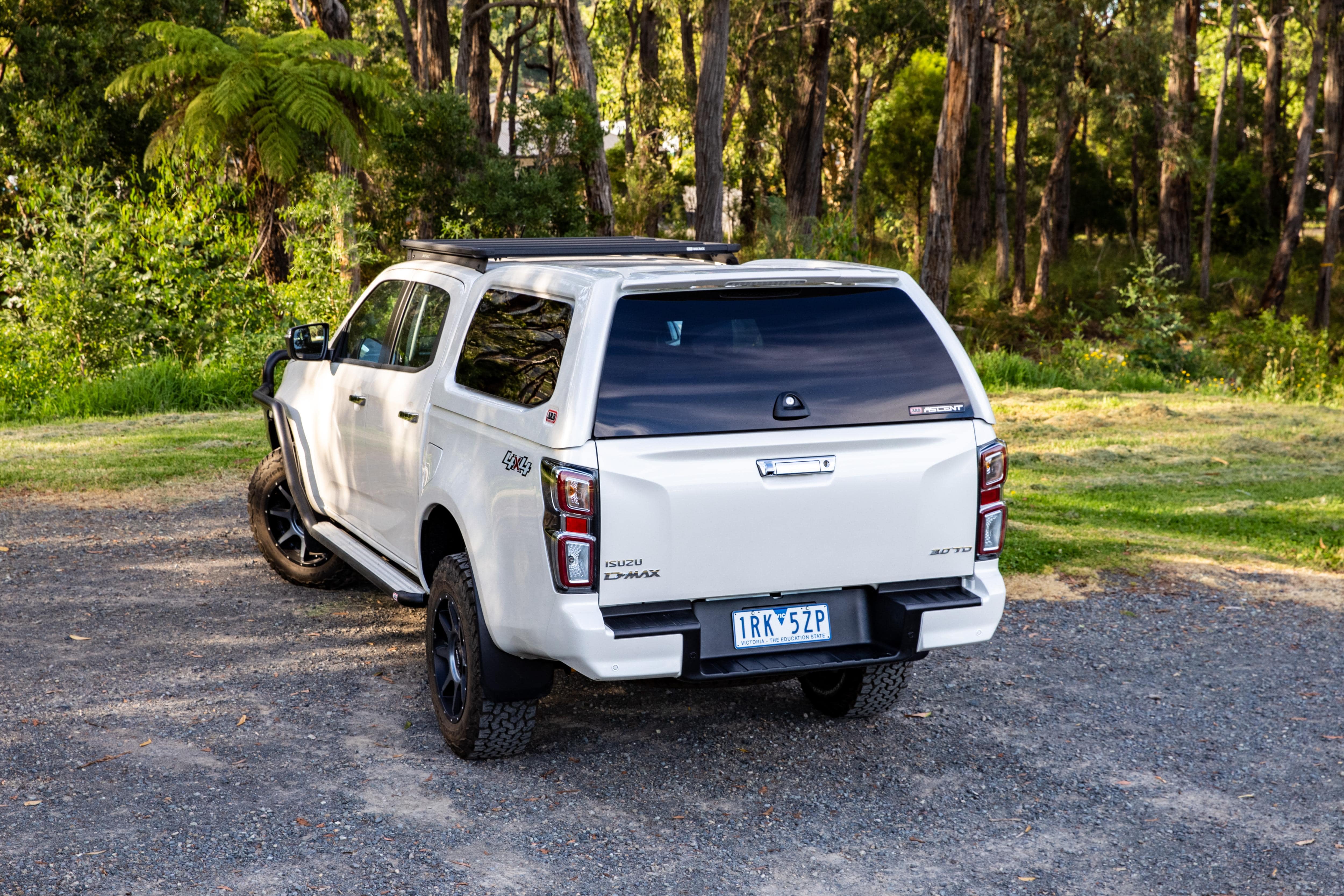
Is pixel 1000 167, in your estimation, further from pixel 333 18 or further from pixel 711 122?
pixel 333 18

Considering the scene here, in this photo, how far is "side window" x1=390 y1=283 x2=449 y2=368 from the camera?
573cm

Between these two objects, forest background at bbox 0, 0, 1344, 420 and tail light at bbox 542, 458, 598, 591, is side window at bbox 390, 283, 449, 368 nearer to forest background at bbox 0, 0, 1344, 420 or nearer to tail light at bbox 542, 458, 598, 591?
tail light at bbox 542, 458, 598, 591

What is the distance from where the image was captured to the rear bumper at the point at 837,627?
4.44 meters

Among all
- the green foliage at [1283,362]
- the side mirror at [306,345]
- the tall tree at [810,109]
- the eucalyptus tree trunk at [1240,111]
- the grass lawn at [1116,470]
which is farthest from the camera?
the eucalyptus tree trunk at [1240,111]

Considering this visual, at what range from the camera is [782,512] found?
4531mm

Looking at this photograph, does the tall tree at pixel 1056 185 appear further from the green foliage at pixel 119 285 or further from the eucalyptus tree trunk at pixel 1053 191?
the green foliage at pixel 119 285

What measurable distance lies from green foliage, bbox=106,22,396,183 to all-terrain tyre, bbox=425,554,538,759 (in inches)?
433

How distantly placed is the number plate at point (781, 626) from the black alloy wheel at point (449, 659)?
3.80 ft

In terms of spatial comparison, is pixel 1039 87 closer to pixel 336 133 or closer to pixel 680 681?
pixel 336 133

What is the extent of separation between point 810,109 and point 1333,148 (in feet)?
50.6

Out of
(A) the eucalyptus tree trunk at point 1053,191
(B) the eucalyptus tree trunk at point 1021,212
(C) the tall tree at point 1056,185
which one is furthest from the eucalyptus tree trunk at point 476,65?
(B) the eucalyptus tree trunk at point 1021,212

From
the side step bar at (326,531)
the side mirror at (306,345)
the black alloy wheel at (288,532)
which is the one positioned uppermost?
the side mirror at (306,345)

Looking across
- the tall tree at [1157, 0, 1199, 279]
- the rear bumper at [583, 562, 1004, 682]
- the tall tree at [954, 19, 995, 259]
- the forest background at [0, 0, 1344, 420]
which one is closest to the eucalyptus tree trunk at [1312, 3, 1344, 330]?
the forest background at [0, 0, 1344, 420]

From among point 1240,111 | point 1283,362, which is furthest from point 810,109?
A: point 1240,111
